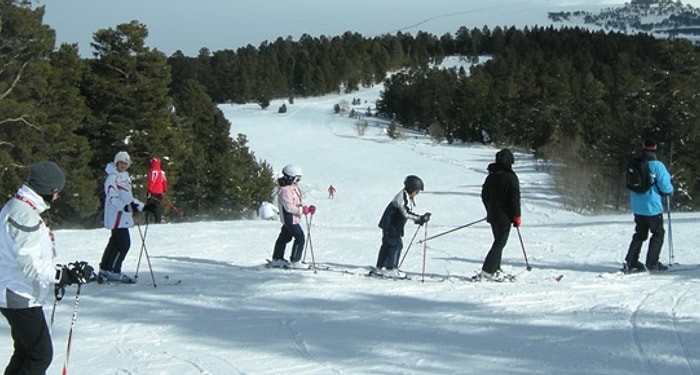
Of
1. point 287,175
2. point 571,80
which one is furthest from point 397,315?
point 571,80

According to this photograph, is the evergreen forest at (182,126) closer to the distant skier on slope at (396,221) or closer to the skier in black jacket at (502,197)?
the distant skier on slope at (396,221)

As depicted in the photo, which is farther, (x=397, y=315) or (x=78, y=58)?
(x=78, y=58)

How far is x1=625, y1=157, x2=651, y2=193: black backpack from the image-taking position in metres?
9.80

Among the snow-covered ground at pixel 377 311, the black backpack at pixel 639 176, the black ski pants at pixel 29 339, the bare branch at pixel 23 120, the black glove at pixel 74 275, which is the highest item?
the bare branch at pixel 23 120

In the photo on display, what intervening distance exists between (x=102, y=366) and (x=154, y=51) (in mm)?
28029

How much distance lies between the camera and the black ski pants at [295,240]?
10.5 meters

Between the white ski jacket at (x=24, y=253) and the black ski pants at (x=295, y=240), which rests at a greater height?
the white ski jacket at (x=24, y=253)

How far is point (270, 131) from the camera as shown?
8031 centimetres

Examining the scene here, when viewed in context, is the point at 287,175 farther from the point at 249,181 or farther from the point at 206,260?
the point at 249,181

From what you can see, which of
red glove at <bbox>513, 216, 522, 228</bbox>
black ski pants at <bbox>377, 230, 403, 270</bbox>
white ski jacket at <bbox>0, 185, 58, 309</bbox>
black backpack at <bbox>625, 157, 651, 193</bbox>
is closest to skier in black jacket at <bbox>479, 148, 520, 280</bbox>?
red glove at <bbox>513, 216, 522, 228</bbox>

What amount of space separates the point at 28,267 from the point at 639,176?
785cm

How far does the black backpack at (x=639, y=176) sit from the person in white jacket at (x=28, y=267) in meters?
7.56

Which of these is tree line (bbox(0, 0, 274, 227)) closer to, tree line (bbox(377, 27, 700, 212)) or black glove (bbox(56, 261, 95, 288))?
tree line (bbox(377, 27, 700, 212))

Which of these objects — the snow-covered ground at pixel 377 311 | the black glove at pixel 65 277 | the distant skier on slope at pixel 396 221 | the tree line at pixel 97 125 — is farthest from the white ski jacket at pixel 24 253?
the tree line at pixel 97 125
